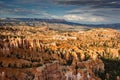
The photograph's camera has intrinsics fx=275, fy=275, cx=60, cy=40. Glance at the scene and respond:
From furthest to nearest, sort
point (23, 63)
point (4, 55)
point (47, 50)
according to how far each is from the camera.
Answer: point (47, 50) → point (4, 55) → point (23, 63)

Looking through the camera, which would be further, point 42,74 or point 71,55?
point 71,55

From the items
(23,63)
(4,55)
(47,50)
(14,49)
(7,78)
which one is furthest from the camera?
(47,50)

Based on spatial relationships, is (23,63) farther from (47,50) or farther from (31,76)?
(47,50)

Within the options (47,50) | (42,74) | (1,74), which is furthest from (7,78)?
(47,50)

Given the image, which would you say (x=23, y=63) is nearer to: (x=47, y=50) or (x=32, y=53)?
(x=32, y=53)

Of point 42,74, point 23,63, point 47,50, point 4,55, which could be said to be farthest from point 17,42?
point 42,74

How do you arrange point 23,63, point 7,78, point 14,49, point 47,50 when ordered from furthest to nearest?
point 47,50 < point 14,49 < point 23,63 < point 7,78

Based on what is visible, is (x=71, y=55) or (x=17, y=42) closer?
(x=71, y=55)

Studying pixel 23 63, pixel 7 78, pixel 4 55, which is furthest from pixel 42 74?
pixel 4 55
